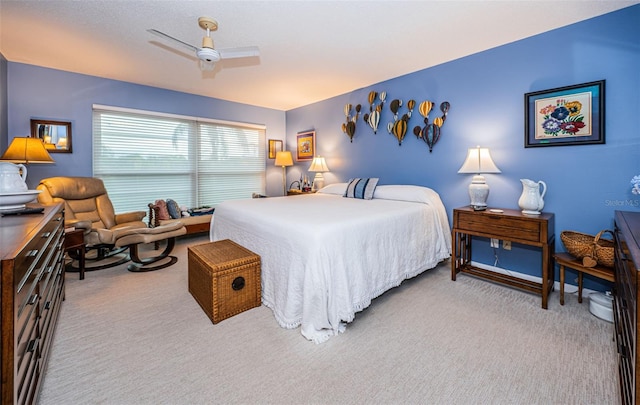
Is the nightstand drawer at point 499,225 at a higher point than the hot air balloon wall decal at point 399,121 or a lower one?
lower

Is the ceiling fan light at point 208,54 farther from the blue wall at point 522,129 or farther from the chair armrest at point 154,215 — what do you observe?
the chair armrest at point 154,215

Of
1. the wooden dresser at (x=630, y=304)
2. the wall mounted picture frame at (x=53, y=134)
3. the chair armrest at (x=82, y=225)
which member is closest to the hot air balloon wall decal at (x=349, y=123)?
the wooden dresser at (x=630, y=304)

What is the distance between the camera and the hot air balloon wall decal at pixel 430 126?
3312 mm

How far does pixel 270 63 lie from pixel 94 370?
10.7ft

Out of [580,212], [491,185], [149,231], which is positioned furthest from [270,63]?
[580,212]

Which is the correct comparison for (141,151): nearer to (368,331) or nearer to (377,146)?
(377,146)

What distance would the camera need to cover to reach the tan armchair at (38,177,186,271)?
2830mm

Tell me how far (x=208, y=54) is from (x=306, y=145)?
3223 mm

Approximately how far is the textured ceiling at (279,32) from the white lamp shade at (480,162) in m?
1.10

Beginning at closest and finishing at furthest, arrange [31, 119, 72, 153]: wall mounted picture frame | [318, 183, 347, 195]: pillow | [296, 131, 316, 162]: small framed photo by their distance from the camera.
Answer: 1. [31, 119, 72, 153]: wall mounted picture frame
2. [318, 183, 347, 195]: pillow
3. [296, 131, 316, 162]: small framed photo

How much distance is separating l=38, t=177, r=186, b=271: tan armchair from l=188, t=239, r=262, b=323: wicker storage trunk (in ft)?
3.28

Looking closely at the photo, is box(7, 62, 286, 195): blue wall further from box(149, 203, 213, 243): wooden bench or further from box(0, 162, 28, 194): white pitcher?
box(0, 162, 28, 194): white pitcher

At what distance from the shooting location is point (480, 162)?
2.77 m

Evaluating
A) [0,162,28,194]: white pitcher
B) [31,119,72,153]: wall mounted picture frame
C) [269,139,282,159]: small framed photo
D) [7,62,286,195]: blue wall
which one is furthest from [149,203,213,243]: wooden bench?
[0,162,28,194]: white pitcher
